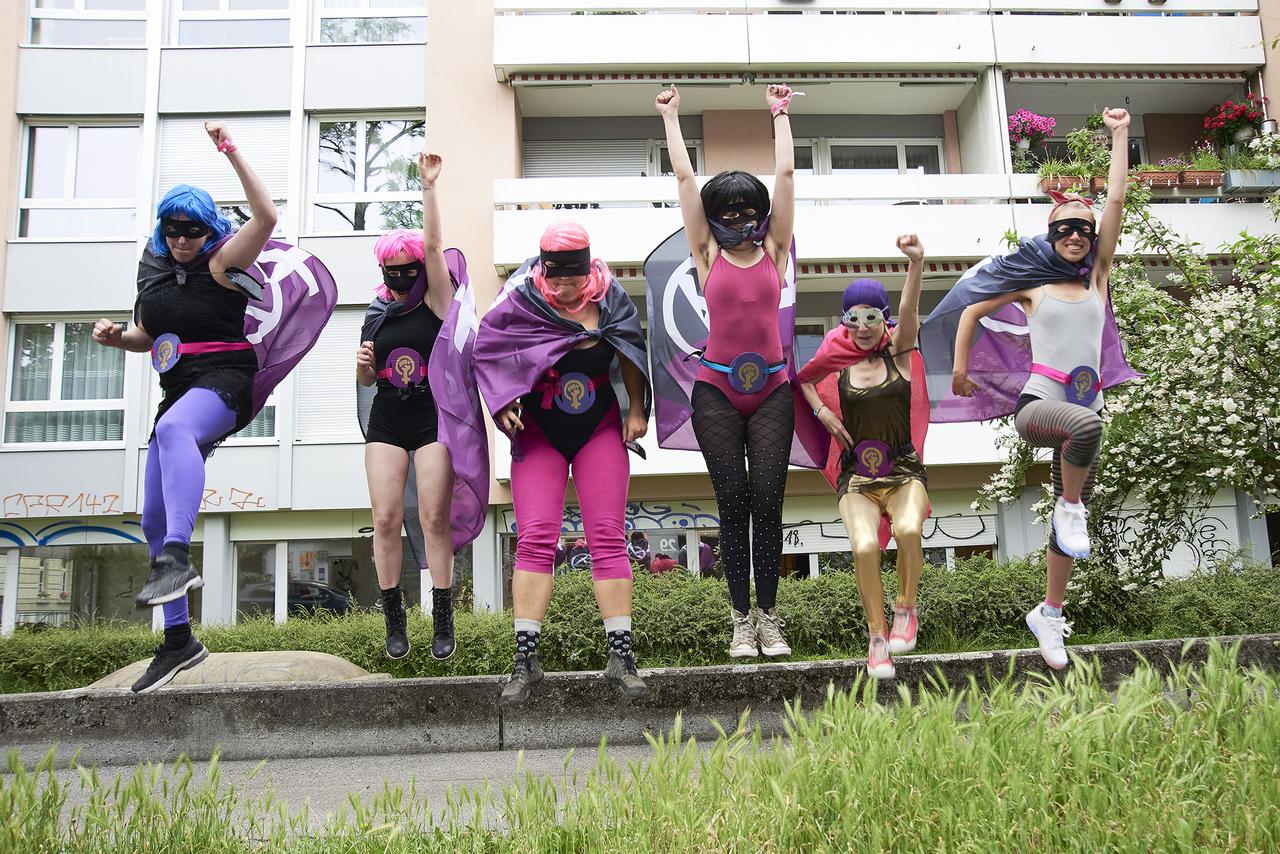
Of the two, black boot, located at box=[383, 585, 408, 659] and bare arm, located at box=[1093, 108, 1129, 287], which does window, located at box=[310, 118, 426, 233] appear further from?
bare arm, located at box=[1093, 108, 1129, 287]

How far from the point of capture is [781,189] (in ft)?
17.6

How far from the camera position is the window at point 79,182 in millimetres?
17375

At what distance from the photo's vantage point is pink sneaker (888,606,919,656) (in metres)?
5.32

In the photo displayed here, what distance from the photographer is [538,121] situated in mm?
18594

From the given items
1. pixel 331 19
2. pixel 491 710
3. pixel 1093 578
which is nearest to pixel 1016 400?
pixel 1093 578

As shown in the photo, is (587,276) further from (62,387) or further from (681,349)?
(62,387)

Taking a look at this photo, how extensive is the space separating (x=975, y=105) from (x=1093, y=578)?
488 inches

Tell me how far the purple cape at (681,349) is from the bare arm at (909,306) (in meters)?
0.60

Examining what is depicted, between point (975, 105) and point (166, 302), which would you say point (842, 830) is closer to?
point (166, 302)

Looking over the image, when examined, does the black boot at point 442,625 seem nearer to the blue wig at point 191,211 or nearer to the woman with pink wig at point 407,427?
the woman with pink wig at point 407,427

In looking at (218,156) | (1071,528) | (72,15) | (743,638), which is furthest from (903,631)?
(72,15)

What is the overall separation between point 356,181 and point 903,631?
47.9ft

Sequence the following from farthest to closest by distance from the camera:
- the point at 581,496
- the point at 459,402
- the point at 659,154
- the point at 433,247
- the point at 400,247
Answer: the point at 659,154 → the point at 400,247 → the point at 433,247 → the point at 459,402 → the point at 581,496

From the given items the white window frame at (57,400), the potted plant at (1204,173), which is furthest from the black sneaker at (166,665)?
the potted plant at (1204,173)
